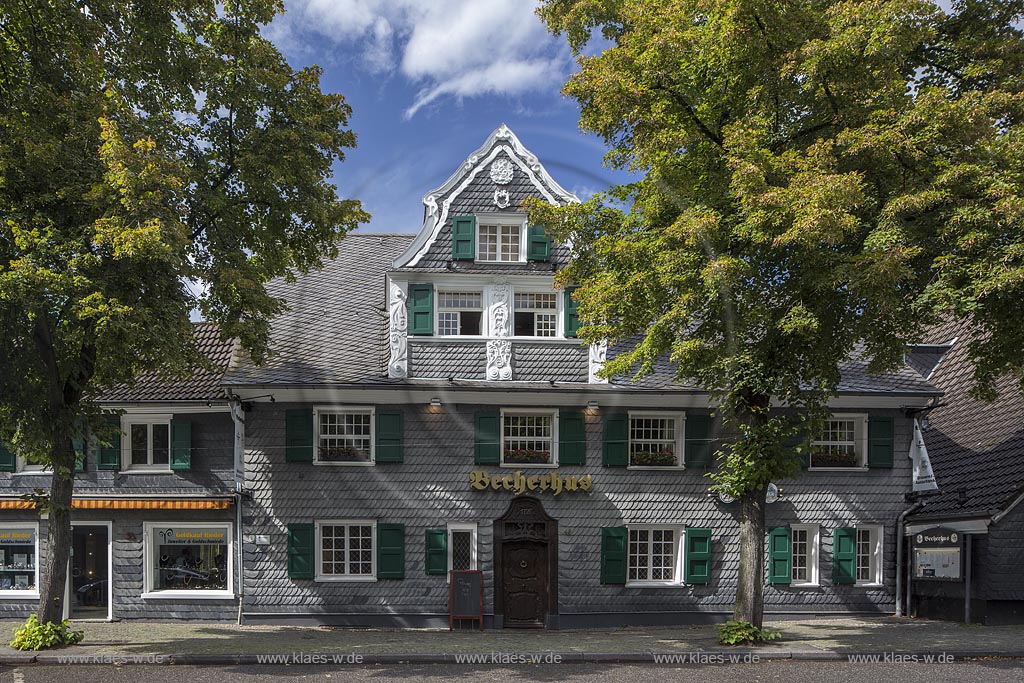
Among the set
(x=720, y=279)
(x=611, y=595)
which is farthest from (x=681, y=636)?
(x=720, y=279)

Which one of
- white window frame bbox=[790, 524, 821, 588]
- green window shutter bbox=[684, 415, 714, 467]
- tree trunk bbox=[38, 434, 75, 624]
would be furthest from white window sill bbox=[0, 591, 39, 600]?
white window frame bbox=[790, 524, 821, 588]

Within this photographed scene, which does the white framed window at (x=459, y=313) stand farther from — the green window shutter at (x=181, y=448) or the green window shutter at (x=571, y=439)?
the green window shutter at (x=181, y=448)

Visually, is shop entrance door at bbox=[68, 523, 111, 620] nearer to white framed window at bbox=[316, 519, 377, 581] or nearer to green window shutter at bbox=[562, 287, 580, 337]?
white framed window at bbox=[316, 519, 377, 581]

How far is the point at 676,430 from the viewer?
21.2 metres

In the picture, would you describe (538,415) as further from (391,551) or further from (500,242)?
(391,551)

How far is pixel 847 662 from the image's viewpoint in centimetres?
1511

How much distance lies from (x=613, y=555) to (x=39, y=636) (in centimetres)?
1167

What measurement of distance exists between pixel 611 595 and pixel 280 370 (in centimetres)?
918

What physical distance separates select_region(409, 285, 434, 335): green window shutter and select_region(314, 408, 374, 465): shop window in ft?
7.16

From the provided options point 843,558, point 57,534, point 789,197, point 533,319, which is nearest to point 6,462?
point 57,534

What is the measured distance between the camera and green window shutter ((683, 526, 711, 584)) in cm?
2062

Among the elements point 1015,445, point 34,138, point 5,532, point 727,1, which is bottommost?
point 5,532

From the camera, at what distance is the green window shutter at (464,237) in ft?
67.5

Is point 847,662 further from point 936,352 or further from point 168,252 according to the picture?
point 936,352
